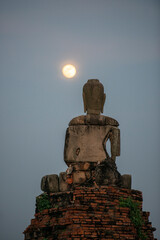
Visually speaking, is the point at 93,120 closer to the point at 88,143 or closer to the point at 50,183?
the point at 88,143

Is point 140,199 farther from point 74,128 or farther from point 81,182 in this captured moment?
point 74,128

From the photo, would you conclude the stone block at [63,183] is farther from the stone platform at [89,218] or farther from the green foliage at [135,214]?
the green foliage at [135,214]

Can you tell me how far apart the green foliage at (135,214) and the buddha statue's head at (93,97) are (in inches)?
134

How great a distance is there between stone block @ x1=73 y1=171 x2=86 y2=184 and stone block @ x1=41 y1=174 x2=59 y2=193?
0.55 metres

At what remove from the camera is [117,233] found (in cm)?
1059

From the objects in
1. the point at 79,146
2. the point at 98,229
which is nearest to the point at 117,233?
the point at 98,229

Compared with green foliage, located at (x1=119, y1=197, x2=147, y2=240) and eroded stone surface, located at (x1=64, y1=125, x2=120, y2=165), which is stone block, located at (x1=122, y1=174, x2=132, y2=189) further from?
eroded stone surface, located at (x1=64, y1=125, x2=120, y2=165)

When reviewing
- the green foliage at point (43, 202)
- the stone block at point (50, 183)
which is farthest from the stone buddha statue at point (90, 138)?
the green foliage at point (43, 202)

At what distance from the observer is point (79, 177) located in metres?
12.8

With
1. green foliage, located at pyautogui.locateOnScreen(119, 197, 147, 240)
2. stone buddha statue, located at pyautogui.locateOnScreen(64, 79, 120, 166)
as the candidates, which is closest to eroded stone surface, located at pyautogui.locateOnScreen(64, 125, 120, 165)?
stone buddha statue, located at pyautogui.locateOnScreen(64, 79, 120, 166)

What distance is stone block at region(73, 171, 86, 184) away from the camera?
12.8 m

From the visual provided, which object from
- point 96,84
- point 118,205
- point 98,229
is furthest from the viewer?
point 96,84

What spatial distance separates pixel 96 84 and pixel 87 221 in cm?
496

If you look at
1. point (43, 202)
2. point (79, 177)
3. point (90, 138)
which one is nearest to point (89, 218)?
point (43, 202)
